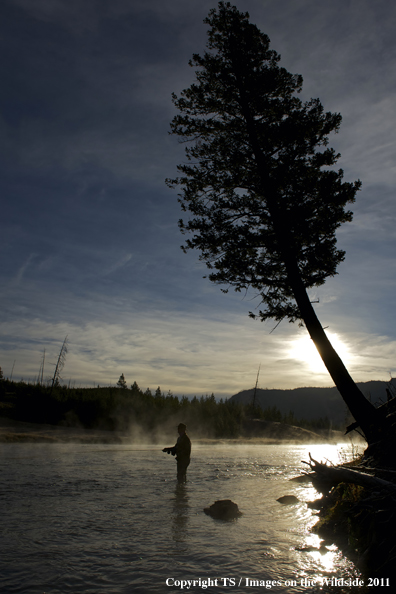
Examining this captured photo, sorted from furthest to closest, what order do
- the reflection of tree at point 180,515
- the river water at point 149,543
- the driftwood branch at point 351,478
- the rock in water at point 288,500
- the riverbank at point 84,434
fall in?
1. the riverbank at point 84,434
2. the rock in water at point 288,500
3. the reflection of tree at point 180,515
4. the driftwood branch at point 351,478
5. the river water at point 149,543

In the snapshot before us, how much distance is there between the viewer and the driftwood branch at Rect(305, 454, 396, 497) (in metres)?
6.33

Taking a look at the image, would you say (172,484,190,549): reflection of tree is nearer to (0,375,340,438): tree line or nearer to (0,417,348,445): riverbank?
(0,417,348,445): riverbank

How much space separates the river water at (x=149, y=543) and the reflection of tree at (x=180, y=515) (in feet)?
0.07

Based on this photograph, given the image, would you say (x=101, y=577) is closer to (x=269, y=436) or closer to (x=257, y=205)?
(x=257, y=205)

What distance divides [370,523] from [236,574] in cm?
244

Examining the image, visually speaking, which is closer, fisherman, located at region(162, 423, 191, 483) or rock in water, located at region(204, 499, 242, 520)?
rock in water, located at region(204, 499, 242, 520)

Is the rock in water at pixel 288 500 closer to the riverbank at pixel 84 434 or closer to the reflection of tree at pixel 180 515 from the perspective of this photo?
the reflection of tree at pixel 180 515

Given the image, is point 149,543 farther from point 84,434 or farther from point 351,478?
point 84,434

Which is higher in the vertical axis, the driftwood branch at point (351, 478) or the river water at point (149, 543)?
the driftwood branch at point (351, 478)

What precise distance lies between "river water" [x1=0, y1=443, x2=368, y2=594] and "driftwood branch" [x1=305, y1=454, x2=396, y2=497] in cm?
123

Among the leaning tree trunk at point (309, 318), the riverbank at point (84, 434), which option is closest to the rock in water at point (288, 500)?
the leaning tree trunk at point (309, 318)

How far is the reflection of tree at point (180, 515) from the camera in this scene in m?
7.36

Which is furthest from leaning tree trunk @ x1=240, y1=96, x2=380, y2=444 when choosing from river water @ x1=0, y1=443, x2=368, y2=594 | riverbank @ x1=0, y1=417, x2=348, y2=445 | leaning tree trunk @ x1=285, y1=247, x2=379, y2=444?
riverbank @ x1=0, y1=417, x2=348, y2=445

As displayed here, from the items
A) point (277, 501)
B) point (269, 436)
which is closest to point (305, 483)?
point (277, 501)
